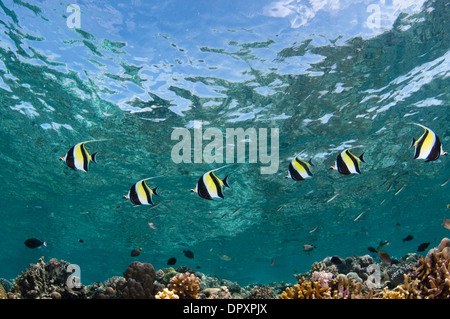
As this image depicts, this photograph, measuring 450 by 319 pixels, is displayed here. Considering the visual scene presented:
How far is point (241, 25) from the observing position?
939 centimetres

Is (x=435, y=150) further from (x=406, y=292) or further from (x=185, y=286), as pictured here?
(x=185, y=286)

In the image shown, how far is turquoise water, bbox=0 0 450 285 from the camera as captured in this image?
9.34 meters

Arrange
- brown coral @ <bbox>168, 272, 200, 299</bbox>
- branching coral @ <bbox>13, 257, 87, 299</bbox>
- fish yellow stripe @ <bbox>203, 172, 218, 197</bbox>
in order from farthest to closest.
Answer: branching coral @ <bbox>13, 257, 87, 299</bbox> < brown coral @ <bbox>168, 272, 200, 299</bbox> < fish yellow stripe @ <bbox>203, 172, 218, 197</bbox>

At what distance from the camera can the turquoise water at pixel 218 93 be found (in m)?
9.34

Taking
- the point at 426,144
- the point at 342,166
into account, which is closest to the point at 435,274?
the point at 426,144

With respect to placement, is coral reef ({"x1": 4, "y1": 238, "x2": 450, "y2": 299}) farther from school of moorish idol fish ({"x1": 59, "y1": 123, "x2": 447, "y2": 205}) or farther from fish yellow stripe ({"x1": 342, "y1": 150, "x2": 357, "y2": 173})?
fish yellow stripe ({"x1": 342, "y1": 150, "x2": 357, "y2": 173})

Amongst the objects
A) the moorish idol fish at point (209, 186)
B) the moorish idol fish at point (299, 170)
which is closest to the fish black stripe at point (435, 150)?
the moorish idol fish at point (299, 170)

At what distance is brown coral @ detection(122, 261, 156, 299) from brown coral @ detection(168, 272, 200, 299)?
0.58 m

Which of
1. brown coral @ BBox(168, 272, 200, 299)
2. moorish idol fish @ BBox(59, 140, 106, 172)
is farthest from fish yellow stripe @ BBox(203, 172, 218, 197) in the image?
brown coral @ BBox(168, 272, 200, 299)

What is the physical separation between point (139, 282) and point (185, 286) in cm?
103

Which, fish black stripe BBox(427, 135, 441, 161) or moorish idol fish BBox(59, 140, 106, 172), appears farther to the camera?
moorish idol fish BBox(59, 140, 106, 172)

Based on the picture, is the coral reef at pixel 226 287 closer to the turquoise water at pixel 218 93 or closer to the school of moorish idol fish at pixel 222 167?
the school of moorish idol fish at pixel 222 167

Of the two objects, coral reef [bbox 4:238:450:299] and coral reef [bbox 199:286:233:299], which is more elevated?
coral reef [bbox 4:238:450:299]

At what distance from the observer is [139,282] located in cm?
528
